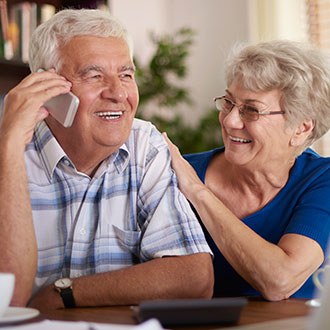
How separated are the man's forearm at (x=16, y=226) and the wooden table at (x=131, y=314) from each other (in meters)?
0.17

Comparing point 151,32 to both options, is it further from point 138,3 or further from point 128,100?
point 128,100

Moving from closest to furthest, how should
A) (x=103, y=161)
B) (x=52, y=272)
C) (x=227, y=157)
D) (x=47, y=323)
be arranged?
(x=47, y=323) → (x=52, y=272) → (x=103, y=161) → (x=227, y=157)

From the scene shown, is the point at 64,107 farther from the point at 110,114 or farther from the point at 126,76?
the point at 126,76

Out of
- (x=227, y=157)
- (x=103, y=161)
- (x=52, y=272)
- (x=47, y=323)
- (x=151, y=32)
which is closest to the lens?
(x=47, y=323)

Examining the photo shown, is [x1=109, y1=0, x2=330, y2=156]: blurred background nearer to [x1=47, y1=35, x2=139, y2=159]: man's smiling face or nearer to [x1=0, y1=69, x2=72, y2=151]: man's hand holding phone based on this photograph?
[x1=47, y1=35, x2=139, y2=159]: man's smiling face

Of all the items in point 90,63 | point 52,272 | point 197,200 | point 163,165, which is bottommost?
point 52,272

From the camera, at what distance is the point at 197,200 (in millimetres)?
1760

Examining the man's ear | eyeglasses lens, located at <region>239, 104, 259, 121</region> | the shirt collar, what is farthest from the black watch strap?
the man's ear

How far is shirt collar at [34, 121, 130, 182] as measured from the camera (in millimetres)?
1690

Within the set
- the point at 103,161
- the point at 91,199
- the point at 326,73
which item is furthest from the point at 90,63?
the point at 326,73

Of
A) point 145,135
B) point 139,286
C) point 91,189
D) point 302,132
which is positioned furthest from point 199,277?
point 302,132

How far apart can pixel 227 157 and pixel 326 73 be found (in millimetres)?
461

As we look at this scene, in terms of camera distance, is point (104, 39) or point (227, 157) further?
point (227, 157)

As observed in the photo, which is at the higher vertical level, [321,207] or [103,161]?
[103,161]
